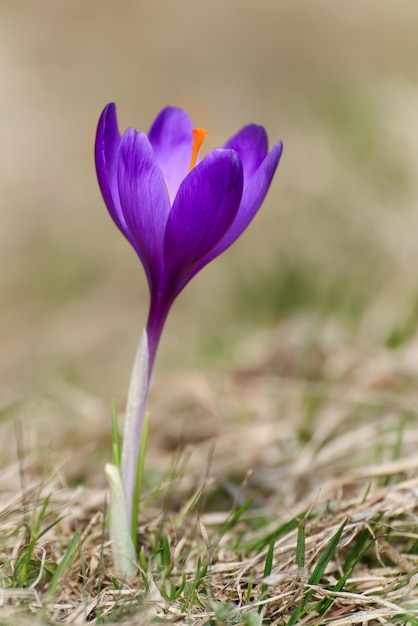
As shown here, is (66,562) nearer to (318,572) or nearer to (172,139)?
(318,572)

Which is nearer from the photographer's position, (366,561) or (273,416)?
(366,561)

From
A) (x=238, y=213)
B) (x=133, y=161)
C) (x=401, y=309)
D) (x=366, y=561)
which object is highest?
(x=133, y=161)

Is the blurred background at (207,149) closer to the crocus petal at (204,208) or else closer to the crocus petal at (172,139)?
the crocus petal at (172,139)

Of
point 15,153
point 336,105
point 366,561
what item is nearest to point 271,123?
point 336,105

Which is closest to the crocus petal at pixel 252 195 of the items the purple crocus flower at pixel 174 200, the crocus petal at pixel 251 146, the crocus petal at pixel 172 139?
the purple crocus flower at pixel 174 200

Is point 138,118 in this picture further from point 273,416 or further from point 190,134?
point 190,134

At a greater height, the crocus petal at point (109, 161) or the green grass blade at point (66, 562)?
the crocus petal at point (109, 161)

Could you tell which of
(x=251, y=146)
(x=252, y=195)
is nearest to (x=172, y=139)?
(x=251, y=146)
